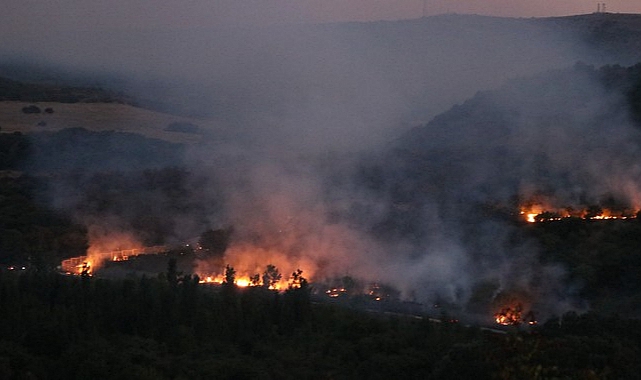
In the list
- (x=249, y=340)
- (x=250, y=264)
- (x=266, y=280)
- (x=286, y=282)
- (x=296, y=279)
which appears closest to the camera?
(x=249, y=340)

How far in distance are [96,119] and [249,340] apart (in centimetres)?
3872

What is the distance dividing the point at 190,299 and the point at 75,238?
8.68 meters

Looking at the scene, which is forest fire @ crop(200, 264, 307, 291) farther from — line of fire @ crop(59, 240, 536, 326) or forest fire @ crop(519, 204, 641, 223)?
forest fire @ crop(519, 204, 641, 223)

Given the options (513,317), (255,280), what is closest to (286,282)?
(255,280)

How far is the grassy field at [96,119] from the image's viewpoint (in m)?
49.4

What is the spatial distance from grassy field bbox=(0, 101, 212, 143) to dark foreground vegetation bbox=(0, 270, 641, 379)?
1223 inches

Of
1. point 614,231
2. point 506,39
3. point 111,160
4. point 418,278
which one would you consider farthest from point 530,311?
point 506,39

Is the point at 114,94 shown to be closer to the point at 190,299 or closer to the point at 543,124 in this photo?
the point at 543,124

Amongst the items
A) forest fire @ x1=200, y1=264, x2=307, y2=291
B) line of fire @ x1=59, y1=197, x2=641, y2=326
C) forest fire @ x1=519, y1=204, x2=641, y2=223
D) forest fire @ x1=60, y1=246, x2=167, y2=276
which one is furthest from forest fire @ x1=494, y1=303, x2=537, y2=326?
forest fire @ x1=60, y1=246, x2=167, y2=276

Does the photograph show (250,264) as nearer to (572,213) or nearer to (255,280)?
(255,280)

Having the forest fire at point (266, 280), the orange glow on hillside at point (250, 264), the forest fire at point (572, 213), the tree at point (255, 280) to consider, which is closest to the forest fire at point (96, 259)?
the orange glow on hillside at point (250, 264)

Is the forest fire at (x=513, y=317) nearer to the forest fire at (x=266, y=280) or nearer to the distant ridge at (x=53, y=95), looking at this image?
the forest fire at (x=266, y=280)

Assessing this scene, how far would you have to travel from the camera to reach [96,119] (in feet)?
175

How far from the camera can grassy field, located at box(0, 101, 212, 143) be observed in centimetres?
4938
